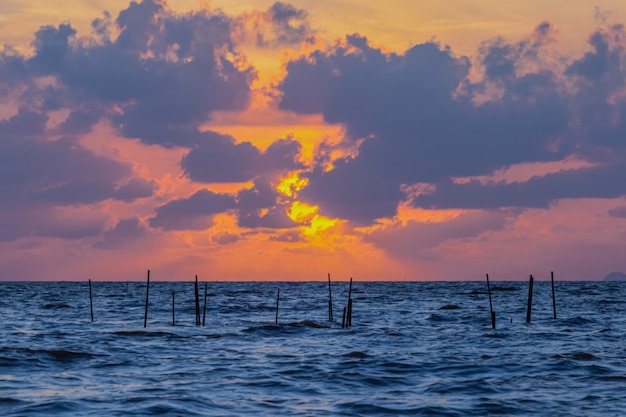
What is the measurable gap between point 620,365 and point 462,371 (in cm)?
701

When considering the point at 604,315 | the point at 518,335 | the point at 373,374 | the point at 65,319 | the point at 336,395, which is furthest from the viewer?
the point at 604,315

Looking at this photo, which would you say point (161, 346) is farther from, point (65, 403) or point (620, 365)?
point (620, 365)

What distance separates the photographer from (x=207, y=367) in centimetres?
3550

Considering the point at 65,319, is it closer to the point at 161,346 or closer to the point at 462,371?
the point at 161,346

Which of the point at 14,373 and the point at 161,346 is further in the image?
the point at 161,346

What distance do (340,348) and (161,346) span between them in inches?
366

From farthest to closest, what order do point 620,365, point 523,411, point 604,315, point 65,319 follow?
point 604,315, point 65,319, point 620,365, point 523,411

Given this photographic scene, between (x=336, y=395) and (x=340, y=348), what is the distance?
46.5 ft

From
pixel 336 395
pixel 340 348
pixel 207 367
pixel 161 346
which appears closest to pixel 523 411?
pixel 336 395

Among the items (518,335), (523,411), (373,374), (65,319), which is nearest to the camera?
(523,411)

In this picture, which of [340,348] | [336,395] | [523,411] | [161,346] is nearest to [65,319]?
[161,346]

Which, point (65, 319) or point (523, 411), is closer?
point (523, 411)

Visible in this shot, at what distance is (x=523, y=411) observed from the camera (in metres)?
25.9

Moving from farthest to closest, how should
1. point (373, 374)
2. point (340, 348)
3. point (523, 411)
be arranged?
point (340, 348)
point (373, 374)
point (523, 411)
